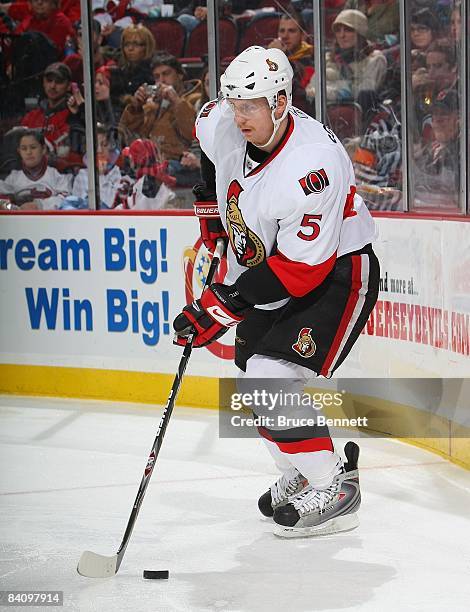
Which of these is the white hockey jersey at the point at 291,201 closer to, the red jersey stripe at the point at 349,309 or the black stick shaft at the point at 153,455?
the red jersey stripe at the point at 349,309

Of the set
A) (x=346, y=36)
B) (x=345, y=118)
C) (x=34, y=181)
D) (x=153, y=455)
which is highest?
(x=346, y=36)

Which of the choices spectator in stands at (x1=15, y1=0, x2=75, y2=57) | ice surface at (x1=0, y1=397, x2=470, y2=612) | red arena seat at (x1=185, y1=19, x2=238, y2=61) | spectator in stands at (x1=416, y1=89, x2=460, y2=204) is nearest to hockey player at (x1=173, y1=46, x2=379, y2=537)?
ice surface at (x1=0, y1=397, x2=470, y2=612)

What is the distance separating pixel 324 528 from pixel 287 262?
28.6 inches

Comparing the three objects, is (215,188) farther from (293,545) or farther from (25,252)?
(25,252)

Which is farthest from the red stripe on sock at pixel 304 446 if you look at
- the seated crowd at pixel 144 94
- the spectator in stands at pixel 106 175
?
the spectator in stands at pixel 106 175

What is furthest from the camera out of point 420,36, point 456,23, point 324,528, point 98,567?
point 420,36

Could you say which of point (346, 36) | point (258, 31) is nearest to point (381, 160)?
point (346, 36)

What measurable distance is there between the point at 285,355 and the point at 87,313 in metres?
2.22

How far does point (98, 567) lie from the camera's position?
2816mm

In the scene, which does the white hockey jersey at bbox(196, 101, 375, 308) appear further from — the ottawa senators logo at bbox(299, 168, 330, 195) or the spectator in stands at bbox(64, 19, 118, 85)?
the spectator in stands at bbox(64, 19, 118, 85)

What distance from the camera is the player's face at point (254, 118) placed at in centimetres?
287

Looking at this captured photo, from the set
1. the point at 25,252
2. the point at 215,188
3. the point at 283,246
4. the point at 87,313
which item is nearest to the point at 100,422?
the point at 87,313

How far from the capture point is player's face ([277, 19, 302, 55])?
526 centimetres

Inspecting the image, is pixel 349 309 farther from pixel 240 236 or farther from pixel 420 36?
pixel 420 36
